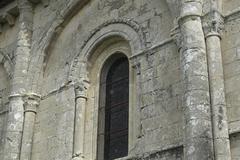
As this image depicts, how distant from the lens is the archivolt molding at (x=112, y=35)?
35.3ft

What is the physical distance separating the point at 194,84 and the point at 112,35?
3384mm

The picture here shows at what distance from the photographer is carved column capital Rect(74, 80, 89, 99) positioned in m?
11.4

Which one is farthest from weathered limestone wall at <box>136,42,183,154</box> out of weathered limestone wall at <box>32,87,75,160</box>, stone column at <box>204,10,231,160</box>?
weathered limestone wall at <box>32,87,75,160</box>

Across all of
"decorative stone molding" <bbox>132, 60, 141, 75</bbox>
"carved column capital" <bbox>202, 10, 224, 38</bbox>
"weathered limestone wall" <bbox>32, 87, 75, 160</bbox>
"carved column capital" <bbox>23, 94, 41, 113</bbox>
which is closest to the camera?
"carved column capital" <bbox>202, 10, 224, 38</bbox>

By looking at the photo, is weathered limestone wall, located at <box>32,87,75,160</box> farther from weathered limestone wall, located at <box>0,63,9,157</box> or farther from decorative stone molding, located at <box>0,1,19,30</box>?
decorative stone molding, located at <box>0,1,19,30</box>

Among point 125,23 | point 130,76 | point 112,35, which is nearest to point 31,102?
point 112,35

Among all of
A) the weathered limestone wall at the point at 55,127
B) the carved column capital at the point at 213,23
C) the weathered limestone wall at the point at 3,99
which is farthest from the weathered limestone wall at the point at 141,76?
the weathered limestone wall at the point at 3,99

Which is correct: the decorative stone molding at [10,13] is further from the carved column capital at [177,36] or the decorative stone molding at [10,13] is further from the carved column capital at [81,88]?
the carved column capital at [177,36]

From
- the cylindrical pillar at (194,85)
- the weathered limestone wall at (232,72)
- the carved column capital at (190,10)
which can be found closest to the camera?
the cylindrical pillar at (194,85)

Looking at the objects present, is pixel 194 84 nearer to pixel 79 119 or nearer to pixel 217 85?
pixel 217 85

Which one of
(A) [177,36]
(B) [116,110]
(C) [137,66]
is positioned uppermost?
(A) [177,36]

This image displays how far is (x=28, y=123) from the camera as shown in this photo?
1197 centimetres

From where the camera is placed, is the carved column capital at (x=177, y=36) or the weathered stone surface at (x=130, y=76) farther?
the carved column capital at (x=177, y=36)

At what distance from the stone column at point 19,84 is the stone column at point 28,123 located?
0.32 ft
